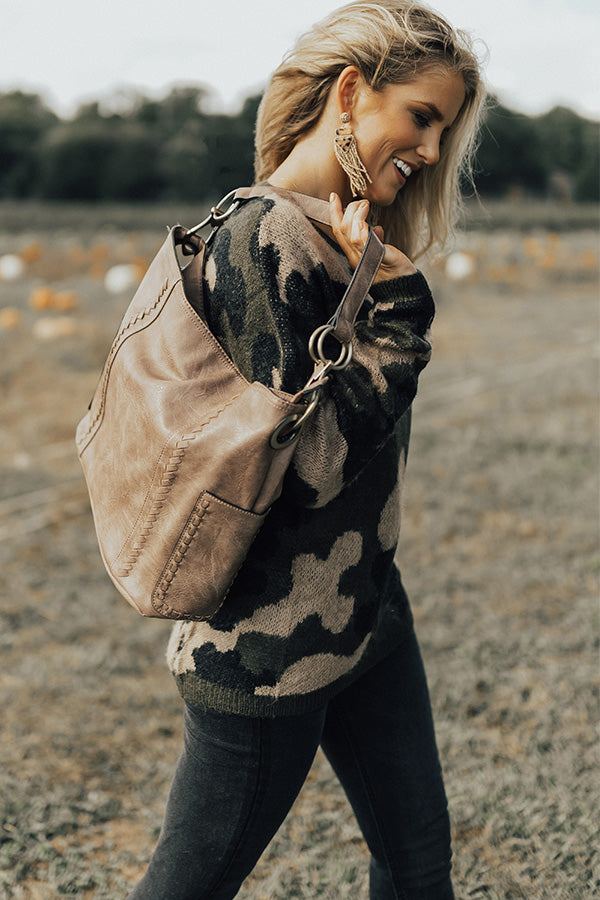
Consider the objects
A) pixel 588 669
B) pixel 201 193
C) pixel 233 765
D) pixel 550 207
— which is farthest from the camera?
pixel 201 193

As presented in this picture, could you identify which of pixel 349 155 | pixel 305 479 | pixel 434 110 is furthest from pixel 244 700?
pixel 434 110

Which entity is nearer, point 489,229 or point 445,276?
point 445,276

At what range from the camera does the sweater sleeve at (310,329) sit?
1.15 metres

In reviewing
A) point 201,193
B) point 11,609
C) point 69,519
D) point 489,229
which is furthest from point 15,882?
point 201,193

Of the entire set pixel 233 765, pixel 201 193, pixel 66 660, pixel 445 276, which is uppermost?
pixel 233 765

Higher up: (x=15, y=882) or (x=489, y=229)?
(x=15, y=882)

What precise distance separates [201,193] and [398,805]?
95.8 ft

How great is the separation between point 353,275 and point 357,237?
0.17ft

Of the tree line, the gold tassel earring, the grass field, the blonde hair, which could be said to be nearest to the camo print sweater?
the gold tassel earring

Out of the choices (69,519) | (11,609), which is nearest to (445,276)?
(69,519)

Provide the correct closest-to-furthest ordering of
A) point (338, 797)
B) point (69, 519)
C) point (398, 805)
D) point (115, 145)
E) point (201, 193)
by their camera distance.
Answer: point (398, 805)
point (338, 797)
point (69, 519)
point (201, 193)
point (115, 145)

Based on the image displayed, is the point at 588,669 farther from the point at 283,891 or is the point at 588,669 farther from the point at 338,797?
the point at 283,891

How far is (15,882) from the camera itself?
2.14 meters

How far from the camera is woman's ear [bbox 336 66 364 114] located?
4.29 ft
